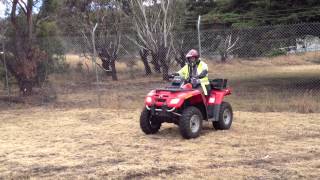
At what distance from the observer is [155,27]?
2444 centimetres

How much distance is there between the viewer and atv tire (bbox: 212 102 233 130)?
9.48 m

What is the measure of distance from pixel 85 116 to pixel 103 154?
4648mm

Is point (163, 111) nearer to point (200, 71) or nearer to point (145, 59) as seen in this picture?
point (200, 71)

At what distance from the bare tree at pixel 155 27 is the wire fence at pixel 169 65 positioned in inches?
3.8

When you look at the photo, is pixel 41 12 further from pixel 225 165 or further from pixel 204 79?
pixel 225 165

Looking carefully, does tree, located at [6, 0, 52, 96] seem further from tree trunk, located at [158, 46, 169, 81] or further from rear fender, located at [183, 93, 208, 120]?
rear fender, located at [183, 93, 208, 120]

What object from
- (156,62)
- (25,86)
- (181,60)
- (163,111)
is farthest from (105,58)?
(163,111)

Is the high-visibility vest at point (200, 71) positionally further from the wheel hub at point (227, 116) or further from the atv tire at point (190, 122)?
the wheel hub at point (227, 116)

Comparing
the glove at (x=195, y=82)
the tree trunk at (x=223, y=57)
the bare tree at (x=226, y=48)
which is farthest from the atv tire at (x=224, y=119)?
the tree trunk at (x=223, y=57)

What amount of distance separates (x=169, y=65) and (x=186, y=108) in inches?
577

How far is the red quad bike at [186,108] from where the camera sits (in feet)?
28.6

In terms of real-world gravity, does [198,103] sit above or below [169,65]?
below

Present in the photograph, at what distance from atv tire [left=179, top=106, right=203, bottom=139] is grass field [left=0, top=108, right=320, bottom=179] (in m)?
0.14

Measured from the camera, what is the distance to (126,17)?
88.0ft
